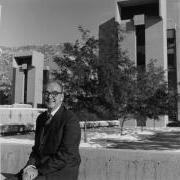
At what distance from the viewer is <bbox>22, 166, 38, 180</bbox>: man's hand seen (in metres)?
2.55

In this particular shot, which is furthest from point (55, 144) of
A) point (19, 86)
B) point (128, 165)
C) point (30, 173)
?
point (19, 86)

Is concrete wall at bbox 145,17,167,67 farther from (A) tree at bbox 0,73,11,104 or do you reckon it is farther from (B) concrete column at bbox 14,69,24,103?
(A) tree at bbox 0,73,11,104

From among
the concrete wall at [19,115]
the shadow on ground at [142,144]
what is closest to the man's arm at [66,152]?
the shadow on ground at [142,144]

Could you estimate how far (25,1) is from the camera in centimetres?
449

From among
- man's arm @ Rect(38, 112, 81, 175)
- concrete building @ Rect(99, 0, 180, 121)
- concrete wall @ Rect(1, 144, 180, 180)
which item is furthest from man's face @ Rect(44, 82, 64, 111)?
concrete building @ Rect(99, 0, 180, 121)

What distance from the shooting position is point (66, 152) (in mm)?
2541

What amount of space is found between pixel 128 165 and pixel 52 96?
219 centimetres

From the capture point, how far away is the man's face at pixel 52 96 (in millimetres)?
2703

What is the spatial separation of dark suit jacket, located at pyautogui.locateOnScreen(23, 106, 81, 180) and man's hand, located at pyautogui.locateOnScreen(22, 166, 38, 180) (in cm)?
4

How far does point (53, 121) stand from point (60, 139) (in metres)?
0.17

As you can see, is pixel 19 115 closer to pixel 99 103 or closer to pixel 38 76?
pixel 99 103

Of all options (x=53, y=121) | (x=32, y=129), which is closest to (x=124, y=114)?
(x=32, y=129)

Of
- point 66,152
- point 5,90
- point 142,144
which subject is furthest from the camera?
point 5,90

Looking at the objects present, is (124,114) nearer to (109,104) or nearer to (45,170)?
(109,104)
